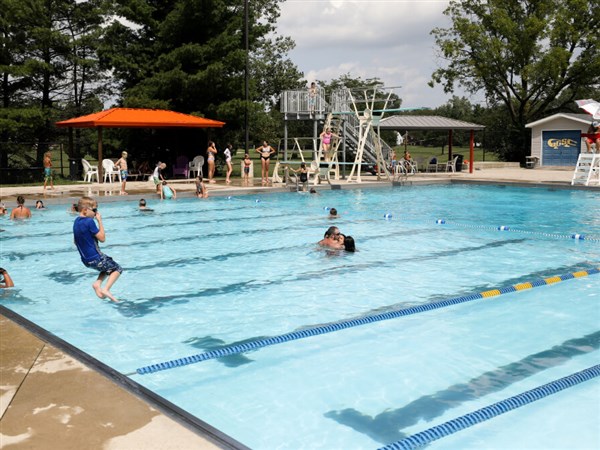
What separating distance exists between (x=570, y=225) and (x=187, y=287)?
10373mm

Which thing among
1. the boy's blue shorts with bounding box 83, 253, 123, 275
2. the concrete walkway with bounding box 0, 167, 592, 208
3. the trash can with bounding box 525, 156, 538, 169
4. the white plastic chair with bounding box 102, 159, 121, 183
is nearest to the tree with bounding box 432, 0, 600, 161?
the trash can with bounding box 525, 156, 538, 169

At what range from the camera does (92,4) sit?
99.1 ft

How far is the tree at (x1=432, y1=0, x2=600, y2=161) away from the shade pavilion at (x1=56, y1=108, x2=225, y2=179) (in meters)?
22.6

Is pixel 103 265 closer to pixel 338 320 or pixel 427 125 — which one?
pixel 338 320

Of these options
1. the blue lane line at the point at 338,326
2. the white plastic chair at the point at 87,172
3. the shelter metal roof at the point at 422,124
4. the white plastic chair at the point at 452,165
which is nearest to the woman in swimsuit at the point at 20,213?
the white plastic chair at the point at 87,172

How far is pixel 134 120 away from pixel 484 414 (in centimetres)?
2241

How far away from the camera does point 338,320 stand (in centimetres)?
773

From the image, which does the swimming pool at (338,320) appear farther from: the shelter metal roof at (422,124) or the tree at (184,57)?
the shelter metal roof at (422,124)

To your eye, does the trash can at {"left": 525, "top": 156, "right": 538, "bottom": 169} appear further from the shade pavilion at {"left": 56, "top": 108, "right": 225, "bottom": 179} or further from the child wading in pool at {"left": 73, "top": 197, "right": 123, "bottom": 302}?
the child wading in pool at {"left": 73, "top": 197, "right": 123, "bottom": 302}

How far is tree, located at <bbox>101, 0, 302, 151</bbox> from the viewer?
2827cm

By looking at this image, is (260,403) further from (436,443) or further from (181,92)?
(181,92)

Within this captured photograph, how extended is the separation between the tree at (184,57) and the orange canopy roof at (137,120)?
139 centimetres

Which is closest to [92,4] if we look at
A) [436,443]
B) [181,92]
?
[181,92]

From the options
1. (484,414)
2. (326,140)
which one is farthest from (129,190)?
(484,414)
